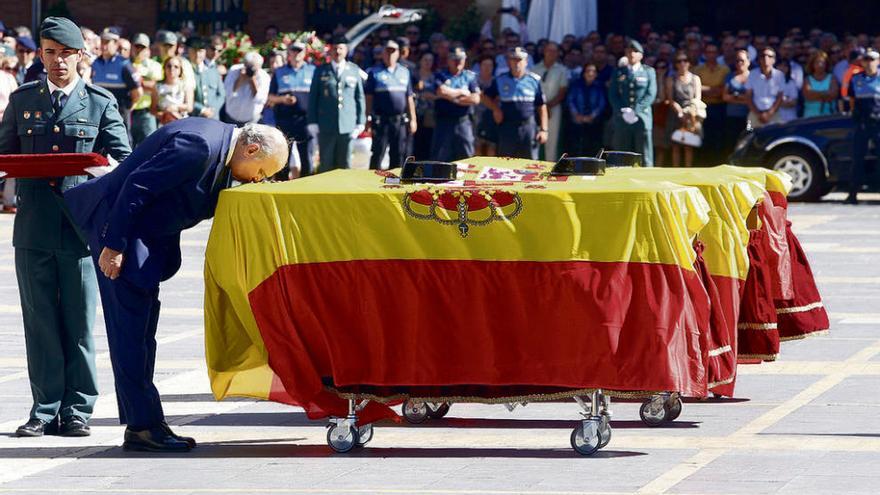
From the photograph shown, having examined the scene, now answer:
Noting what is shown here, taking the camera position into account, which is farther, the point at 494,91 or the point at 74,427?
the point at 494,91

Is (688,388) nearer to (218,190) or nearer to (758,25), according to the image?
(218,190)

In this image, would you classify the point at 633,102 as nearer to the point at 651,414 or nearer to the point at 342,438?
the point at 651,414

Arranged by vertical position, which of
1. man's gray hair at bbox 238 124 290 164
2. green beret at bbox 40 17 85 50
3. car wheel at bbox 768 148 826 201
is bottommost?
car wheel at bbox 768 148 826 201

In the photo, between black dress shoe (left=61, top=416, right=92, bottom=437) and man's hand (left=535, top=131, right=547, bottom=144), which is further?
man's hand (left=535, top=131, right=547, bottom=144)

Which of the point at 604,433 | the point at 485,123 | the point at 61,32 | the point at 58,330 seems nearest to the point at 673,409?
the point at 604,433

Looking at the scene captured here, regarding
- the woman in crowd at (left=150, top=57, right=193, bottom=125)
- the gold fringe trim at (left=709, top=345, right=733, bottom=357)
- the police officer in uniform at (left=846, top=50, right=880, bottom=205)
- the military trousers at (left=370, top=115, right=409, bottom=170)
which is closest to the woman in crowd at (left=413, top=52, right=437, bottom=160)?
the military trousers at (left=370, top=115, right=409, bottom=170)

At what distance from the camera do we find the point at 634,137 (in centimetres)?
2430

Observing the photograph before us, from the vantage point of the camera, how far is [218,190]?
8609mm

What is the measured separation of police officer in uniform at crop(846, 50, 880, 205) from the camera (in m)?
23.2

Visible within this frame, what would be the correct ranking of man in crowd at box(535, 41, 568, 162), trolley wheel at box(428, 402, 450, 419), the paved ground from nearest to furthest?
1. the paved ground
2. trolley wheel at box(428, 402, 450, 419)
3. man in crowd at box(535, 41, 568, 162)

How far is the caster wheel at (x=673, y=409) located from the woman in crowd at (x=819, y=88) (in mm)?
16121

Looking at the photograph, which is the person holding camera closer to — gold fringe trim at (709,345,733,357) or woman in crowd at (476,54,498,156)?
woman in crowd at (476,54,498,156)

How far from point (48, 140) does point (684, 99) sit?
1661cm

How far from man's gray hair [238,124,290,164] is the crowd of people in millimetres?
12977
